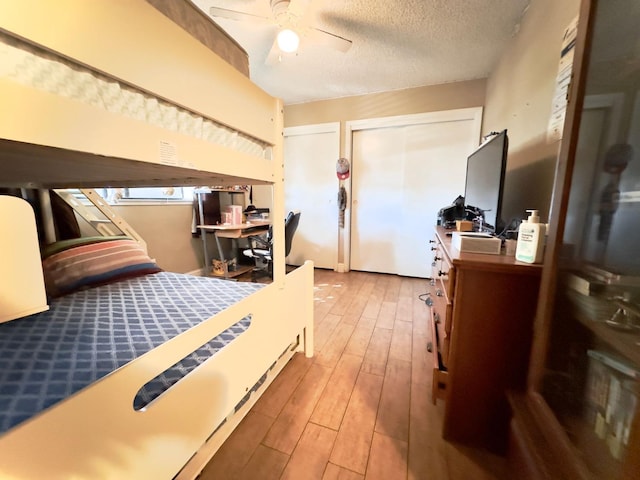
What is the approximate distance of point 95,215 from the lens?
2.00 metres

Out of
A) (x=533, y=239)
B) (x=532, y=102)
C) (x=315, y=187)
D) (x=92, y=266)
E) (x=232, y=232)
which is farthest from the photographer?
(x=315, y=187)

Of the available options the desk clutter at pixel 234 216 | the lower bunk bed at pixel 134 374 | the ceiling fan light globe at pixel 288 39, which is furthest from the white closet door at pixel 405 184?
the lower bunk bed at pixel 134 374

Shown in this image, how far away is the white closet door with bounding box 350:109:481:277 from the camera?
2748 mm

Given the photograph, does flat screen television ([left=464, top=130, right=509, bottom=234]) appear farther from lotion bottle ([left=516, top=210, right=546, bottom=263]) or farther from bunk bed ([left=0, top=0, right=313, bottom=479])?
bunk bed ([left=0, top=0, right=313, bottom=479])

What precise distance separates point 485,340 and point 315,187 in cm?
279

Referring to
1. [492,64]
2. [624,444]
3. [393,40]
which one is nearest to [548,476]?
[624,444]

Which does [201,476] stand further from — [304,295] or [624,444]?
[624,444]

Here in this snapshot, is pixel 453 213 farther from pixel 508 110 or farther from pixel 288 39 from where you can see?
pixel 288 39

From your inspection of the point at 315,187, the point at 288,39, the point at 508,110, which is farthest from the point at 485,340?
the point at 315,187

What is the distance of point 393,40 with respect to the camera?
6.51 feet

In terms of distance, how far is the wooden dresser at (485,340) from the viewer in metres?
0.85

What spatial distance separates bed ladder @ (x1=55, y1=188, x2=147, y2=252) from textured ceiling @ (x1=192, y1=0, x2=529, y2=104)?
1524 mm

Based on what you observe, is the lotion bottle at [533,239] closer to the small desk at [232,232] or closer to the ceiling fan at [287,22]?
the ceiling fan at [287,22]

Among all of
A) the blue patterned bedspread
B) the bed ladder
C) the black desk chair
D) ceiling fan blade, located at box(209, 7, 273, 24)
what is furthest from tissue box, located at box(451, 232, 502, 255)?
the bed ladder
